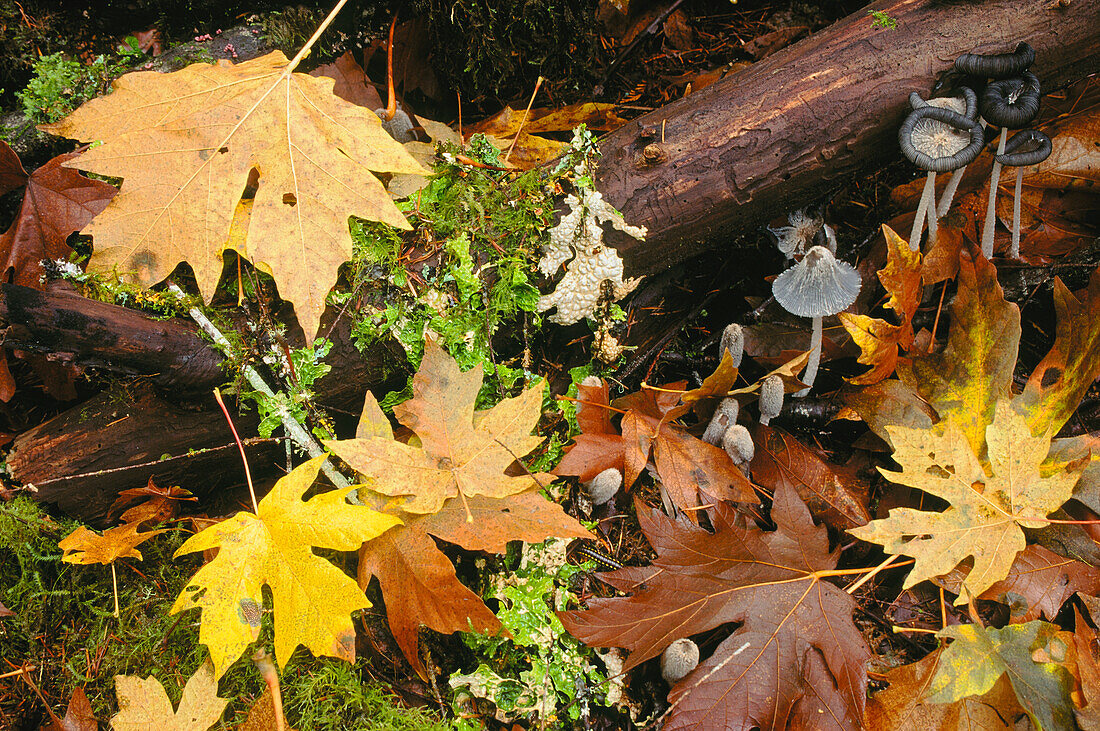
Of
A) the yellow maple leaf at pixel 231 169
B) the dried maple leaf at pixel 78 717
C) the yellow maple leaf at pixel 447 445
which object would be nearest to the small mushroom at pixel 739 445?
the yellow maple leaf at pixel 447 445

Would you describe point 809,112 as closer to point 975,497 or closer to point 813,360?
point 813,360

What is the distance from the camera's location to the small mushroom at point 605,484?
204 cm

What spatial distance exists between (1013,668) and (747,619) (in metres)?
Answer: 0.80

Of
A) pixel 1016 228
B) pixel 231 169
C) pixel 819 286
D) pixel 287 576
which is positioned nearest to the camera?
pixel 287 576

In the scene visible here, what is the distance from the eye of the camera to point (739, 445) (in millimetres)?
2055

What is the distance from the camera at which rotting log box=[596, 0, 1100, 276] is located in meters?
2.10

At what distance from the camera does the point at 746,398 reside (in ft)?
7.29

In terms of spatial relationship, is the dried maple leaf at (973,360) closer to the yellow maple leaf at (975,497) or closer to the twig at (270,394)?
the yellow maple leaf at (975,497)

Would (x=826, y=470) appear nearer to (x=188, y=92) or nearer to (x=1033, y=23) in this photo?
(x=1033, y=23)

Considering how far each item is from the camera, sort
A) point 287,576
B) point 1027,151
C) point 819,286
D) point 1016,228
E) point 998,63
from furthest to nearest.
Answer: point 1016,228
point 1027,151
point 819,286
point 998,63
point 287,576

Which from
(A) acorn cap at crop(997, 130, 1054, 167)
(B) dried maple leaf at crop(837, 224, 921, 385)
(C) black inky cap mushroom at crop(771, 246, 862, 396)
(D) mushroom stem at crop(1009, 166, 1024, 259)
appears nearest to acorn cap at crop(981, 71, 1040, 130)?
(A) acorn cap at crop(997, 130, 1054, 167)

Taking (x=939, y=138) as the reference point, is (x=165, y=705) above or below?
below

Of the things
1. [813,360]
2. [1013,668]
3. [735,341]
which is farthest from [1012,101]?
[1013,668]

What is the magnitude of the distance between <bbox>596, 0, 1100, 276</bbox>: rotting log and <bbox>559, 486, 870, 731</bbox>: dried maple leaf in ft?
3.74
